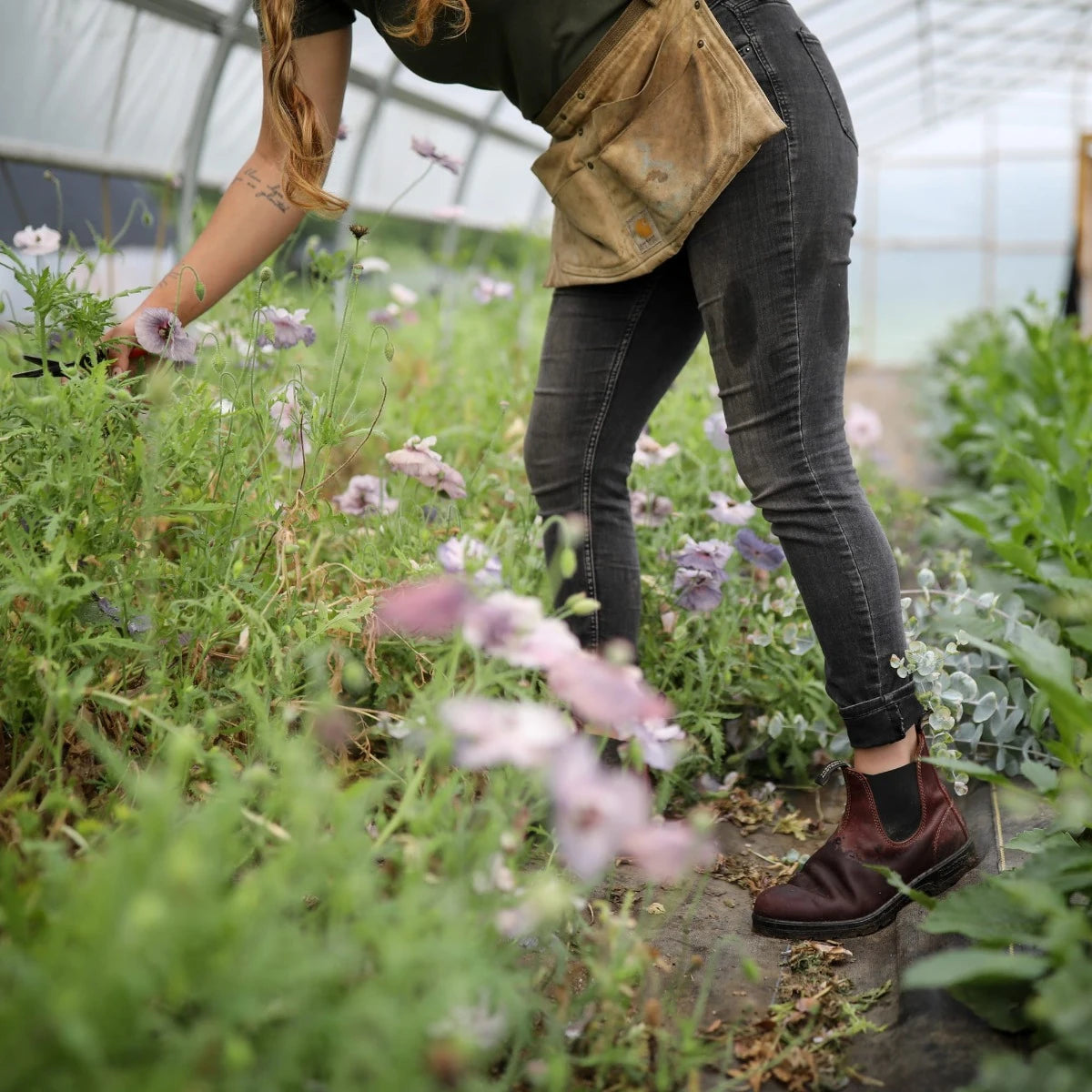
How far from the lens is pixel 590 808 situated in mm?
741

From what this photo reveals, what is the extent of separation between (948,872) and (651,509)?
0.88 metres

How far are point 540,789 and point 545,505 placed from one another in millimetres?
589

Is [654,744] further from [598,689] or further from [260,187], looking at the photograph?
[260,187]

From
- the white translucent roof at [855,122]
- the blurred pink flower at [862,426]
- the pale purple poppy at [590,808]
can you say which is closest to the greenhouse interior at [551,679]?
the pale purple poppy at [590,808]

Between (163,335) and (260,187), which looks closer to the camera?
(163,335)

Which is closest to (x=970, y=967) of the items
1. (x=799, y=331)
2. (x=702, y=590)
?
(x=799, y=331)

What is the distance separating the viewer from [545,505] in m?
1.59

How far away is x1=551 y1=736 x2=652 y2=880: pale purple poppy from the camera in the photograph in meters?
0.73

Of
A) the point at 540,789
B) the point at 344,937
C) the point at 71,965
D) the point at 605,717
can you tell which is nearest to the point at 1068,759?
the point at 540,789

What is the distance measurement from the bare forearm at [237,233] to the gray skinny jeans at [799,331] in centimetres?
47

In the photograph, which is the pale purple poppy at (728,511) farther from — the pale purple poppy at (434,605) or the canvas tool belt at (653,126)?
the pale purple poppy at (434,605)

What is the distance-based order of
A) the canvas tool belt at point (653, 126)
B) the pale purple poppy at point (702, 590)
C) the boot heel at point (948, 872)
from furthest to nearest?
the pale purple poppy at point (702, 590)
the boot heel at point (948, 872)
the canvas tool belt at point (653, 126)

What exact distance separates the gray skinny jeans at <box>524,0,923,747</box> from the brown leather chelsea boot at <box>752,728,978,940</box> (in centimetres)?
10

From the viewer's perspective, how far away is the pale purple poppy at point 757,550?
6.17ft
